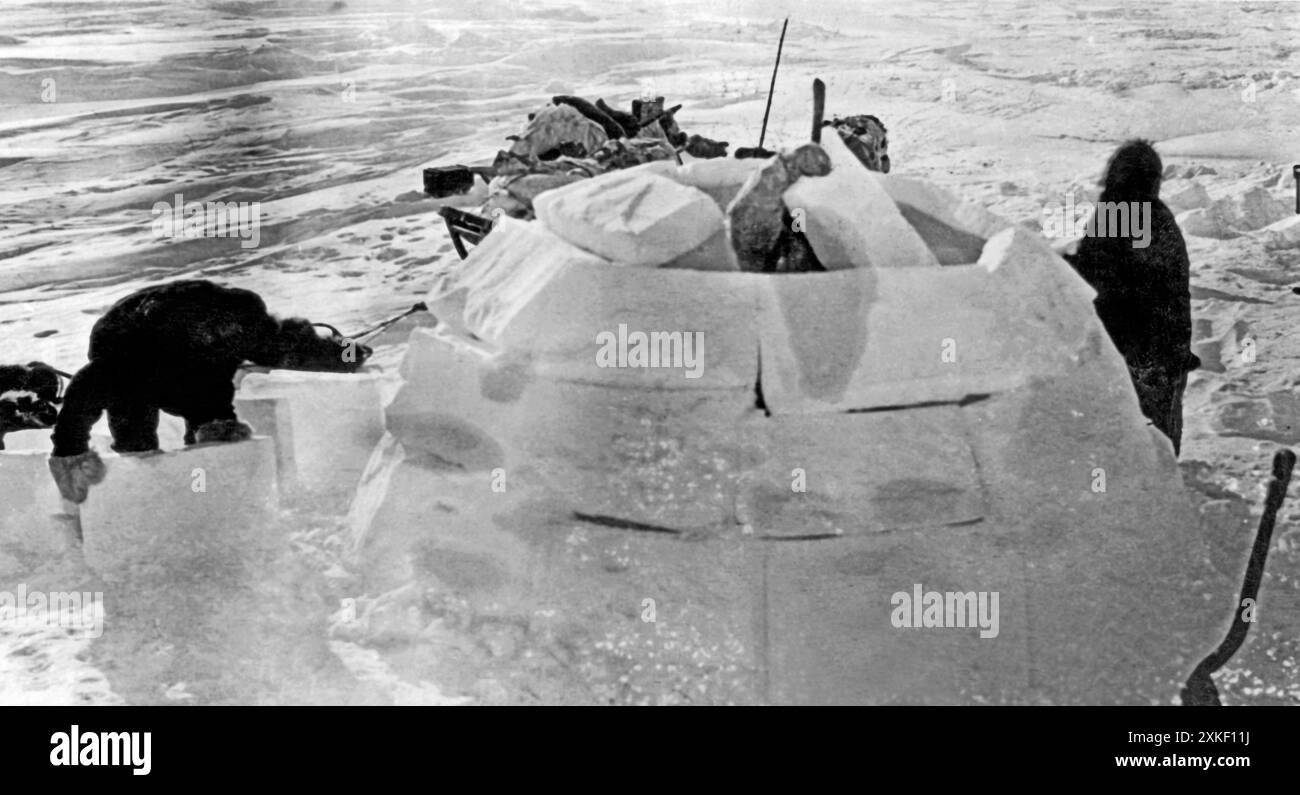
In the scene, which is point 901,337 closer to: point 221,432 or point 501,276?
point 501,276

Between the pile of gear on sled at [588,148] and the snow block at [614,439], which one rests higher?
the pile of gear on sled at [588,148]

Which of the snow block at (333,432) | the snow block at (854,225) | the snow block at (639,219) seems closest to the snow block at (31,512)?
the snow block at (333,432)

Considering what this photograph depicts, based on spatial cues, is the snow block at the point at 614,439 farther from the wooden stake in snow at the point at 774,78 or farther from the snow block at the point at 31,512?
the wooden stake in snow at the point at 774,78

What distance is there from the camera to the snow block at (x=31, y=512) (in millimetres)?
2670

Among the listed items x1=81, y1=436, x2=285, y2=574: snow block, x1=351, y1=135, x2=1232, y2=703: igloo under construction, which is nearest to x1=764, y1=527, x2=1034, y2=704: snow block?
x1=351, y1=135, x2=1232, y2=703: igloo under construction

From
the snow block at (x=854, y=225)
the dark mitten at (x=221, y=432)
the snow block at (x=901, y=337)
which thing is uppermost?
the snow block at (x=854, y=225)

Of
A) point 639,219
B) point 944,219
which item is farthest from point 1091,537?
point 639,219

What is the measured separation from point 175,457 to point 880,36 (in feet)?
6.89

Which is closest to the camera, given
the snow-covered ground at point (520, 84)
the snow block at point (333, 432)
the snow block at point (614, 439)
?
the snow block at point (614, 439)

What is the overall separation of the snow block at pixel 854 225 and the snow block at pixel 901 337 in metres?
0.04
